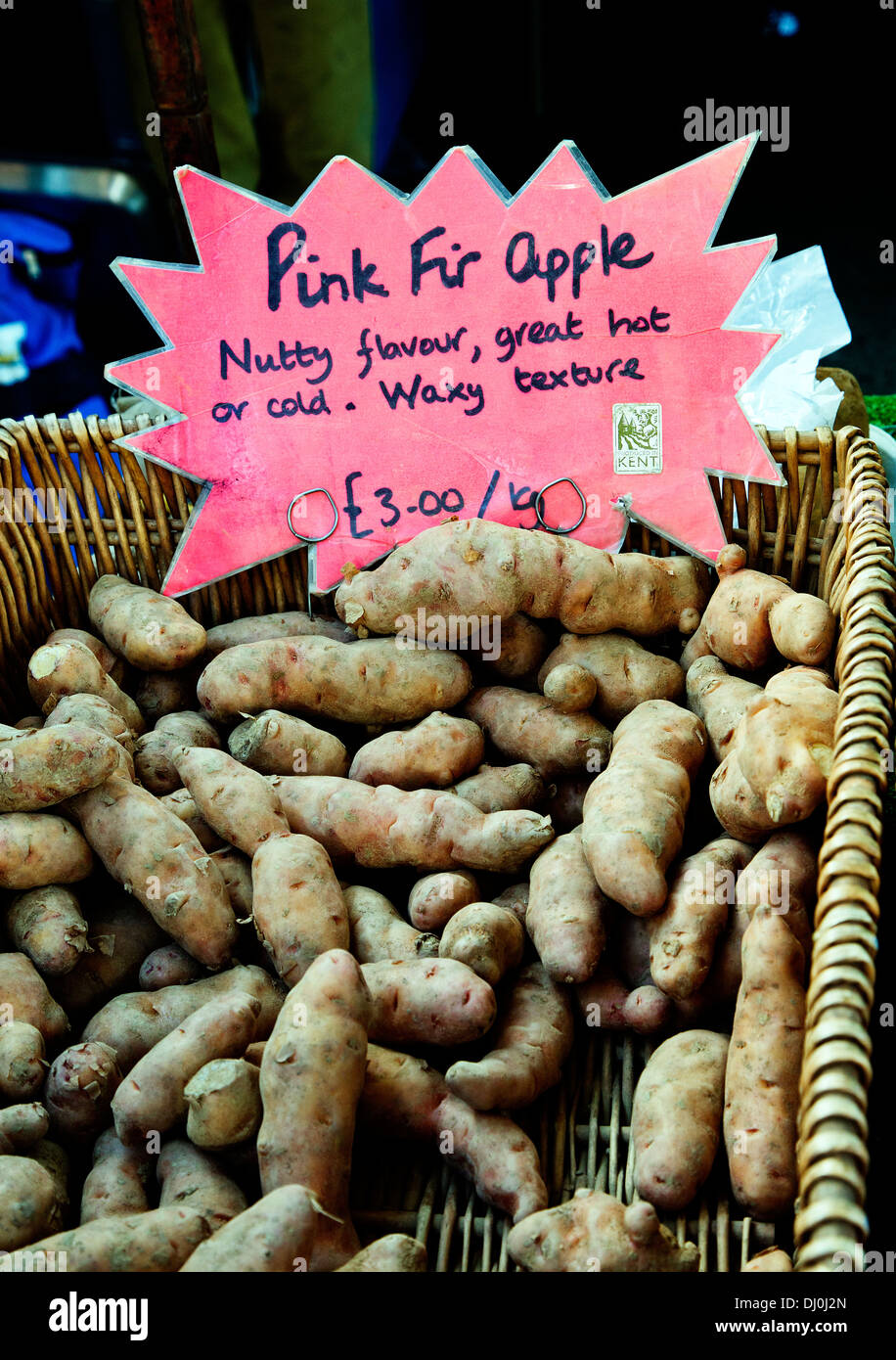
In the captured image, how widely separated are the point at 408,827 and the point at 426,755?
0.12m

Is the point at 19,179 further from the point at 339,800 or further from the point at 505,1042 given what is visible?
the point at 505,1042

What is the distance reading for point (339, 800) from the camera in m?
1.34

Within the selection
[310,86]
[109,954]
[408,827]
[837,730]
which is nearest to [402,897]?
[408,827]

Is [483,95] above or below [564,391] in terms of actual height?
above

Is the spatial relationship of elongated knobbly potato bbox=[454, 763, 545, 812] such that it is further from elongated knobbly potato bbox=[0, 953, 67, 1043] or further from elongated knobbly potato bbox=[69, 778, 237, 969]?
elongated knobbly potato bbox=[0, 953, 67, 1043]

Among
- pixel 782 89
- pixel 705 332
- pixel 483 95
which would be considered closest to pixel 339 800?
pixel 705 332

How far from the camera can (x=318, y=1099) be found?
981 millimetres

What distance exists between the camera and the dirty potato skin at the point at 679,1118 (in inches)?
39.1

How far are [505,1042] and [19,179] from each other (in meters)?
2.23
